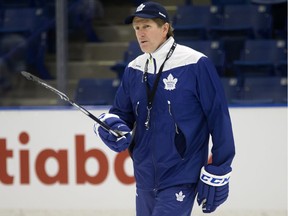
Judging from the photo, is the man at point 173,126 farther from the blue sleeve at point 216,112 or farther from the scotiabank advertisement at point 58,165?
the scotiabank advertisement at point 58,165

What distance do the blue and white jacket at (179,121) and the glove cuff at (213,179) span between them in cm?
5

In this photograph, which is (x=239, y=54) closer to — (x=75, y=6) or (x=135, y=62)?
(x=75, y=6)

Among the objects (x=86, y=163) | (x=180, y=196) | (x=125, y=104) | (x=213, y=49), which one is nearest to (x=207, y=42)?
(x=213, y=49)

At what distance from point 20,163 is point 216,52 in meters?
1.71

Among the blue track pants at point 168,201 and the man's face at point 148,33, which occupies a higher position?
the man's face at point 148,33

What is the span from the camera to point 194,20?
21.1 feet

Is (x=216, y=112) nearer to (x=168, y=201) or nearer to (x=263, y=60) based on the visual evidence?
(x=168, y=201)

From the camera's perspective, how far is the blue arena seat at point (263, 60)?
617 centimetres

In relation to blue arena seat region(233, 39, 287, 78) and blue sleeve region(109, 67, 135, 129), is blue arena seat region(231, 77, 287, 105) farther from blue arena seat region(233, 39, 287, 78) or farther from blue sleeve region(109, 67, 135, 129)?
blue sleeve region(109, 67, 135, 129)

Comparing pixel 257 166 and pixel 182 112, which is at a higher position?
pixel 182 112

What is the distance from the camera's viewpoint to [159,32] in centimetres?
360

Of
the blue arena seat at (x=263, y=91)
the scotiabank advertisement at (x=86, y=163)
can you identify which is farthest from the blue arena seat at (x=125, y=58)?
the blue arena seat at (x=263, y=91)

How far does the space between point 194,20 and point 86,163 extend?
143 cm

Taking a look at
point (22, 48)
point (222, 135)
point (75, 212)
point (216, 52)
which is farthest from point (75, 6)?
point (222, 135)
